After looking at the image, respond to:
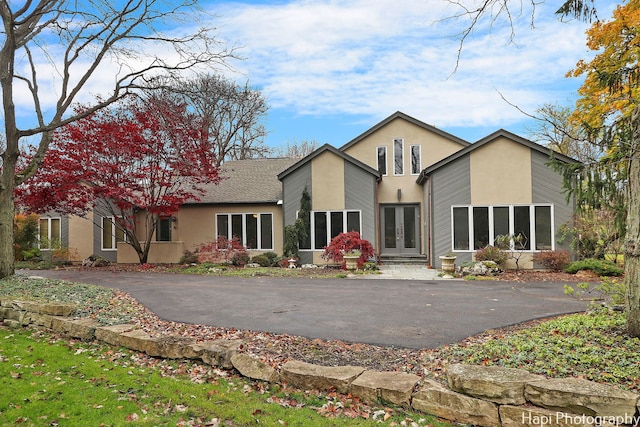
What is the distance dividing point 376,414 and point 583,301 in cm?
713

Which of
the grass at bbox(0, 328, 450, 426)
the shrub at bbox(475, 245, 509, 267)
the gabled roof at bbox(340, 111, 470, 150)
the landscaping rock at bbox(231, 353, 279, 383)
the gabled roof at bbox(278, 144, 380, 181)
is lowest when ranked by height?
the grass at bbox(0, 328, 450, 426)

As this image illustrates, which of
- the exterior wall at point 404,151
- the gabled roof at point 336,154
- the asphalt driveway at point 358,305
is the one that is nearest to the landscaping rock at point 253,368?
the asphalt driveway at point 358,305

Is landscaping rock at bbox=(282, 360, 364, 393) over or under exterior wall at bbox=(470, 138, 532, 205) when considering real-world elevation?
under

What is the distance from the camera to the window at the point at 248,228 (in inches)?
736

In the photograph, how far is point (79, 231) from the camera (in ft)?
67.7

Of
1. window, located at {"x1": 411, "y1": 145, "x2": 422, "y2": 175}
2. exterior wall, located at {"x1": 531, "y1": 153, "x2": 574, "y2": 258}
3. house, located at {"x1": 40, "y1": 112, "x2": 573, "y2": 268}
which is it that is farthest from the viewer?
window, located at {"x1": 411, "y1": 145, "x2": 422, "y2": 175}

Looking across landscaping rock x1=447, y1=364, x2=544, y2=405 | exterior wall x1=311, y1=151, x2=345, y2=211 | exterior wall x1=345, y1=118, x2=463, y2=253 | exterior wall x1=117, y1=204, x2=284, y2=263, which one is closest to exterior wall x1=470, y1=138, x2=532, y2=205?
exterior wall x1=345, y1=118, x2=463, y2=253

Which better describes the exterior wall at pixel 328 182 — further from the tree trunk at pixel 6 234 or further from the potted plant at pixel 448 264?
the tree trunk at pixel 6 234

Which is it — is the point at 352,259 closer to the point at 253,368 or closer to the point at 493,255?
the point at 493,255

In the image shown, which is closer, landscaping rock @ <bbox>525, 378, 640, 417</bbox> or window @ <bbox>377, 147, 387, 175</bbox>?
landscaping rock @ <bbox>525, 378, 640, 417</bbox>

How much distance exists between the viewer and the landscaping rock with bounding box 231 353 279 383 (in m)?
4.71

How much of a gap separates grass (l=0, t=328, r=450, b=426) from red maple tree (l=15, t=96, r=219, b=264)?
1167 centimetres

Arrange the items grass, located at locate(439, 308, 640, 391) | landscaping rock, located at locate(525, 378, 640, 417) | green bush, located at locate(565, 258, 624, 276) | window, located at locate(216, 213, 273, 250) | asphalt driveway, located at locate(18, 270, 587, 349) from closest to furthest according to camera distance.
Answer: landscaping rock, located at locate(525, 378, 640, 417), grass, located at locate(439, 308, 640, 391), asphalt driveway, located at locate(18, 270, 587, 349), green bush, located at locate(565, 258, 624, 276), window, located at locate(216, 213, 273, 250)

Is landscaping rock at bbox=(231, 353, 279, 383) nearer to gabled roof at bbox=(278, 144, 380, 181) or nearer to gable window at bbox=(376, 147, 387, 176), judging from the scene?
gabled roof at bbox=(278, 144, 380, 181)
